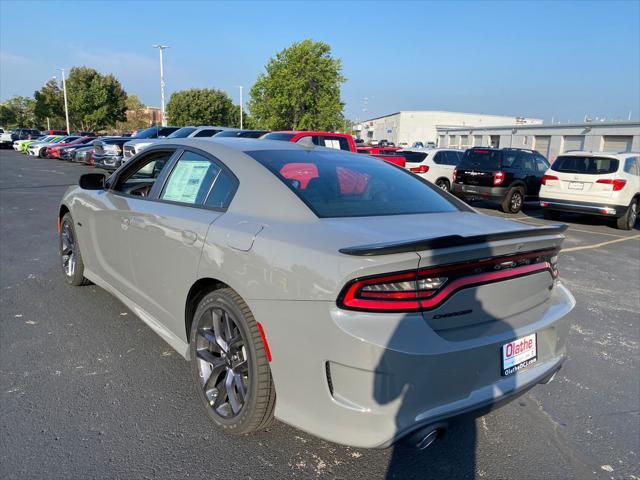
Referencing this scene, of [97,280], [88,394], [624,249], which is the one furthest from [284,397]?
[624,249]

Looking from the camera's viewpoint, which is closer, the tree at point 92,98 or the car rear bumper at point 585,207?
the car rear bumper at point 585,207

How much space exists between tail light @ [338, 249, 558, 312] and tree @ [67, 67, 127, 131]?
61.4 m

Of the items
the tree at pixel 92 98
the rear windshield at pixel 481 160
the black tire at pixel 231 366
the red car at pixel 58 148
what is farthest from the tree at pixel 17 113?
the black tire at pixel 231 366

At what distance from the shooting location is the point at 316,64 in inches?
1818

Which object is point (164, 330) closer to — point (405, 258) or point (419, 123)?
point (405, 258)

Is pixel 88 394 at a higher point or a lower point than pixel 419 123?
lower

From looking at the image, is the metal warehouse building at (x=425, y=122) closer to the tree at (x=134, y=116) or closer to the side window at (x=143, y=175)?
the tree at (x=134, y=116)

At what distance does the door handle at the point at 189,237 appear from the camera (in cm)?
281

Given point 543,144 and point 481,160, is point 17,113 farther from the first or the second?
point 481,160

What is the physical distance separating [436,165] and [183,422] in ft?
44.7

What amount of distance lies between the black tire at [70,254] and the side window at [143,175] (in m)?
0.88

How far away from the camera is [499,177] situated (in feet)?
41.7

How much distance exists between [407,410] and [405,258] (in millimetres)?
631

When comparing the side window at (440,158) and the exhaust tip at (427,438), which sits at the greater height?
the side window at (440,158)
